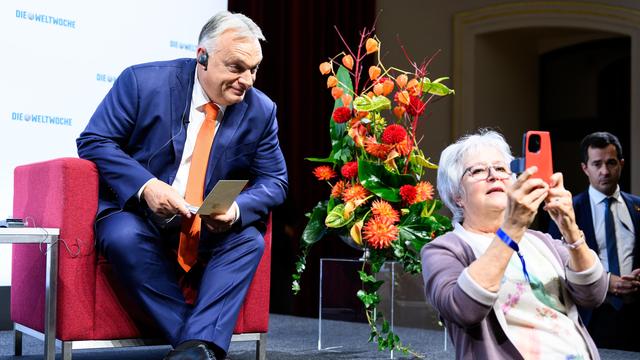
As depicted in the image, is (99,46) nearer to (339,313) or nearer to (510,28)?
(339,313)

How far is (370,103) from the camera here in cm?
310

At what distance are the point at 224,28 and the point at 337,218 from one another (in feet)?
2.63

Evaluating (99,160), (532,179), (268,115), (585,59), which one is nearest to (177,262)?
(99,160)

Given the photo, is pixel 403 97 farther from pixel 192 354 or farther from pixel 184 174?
pixel 192 354

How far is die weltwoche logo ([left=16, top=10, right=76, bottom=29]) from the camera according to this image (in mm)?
4086

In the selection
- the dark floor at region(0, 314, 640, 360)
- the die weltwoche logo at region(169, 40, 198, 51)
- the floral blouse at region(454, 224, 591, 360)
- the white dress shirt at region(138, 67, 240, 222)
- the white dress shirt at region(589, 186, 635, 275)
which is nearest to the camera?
the floral blouse at region(454, 224, 591, 360)

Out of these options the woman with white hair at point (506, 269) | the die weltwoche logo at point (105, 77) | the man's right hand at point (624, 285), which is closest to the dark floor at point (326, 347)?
the man's right hand at point (624, 285)

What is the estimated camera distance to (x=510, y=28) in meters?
6.27

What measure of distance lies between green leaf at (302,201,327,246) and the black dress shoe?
0.82m

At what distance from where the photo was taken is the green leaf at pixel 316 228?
10.4 ft

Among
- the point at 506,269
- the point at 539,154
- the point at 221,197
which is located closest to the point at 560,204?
the point at 539,154

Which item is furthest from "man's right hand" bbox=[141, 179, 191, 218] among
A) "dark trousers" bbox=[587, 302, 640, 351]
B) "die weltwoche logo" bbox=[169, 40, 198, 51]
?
"dark trousers" bbox=[587, 302, 640, 351]

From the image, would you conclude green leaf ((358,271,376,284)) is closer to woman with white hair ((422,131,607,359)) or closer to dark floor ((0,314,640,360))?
dark floor ((0,314,640,360))

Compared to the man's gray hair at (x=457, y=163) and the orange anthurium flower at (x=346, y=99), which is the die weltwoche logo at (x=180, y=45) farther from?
the man's gray hair at (x=457, y=163)
